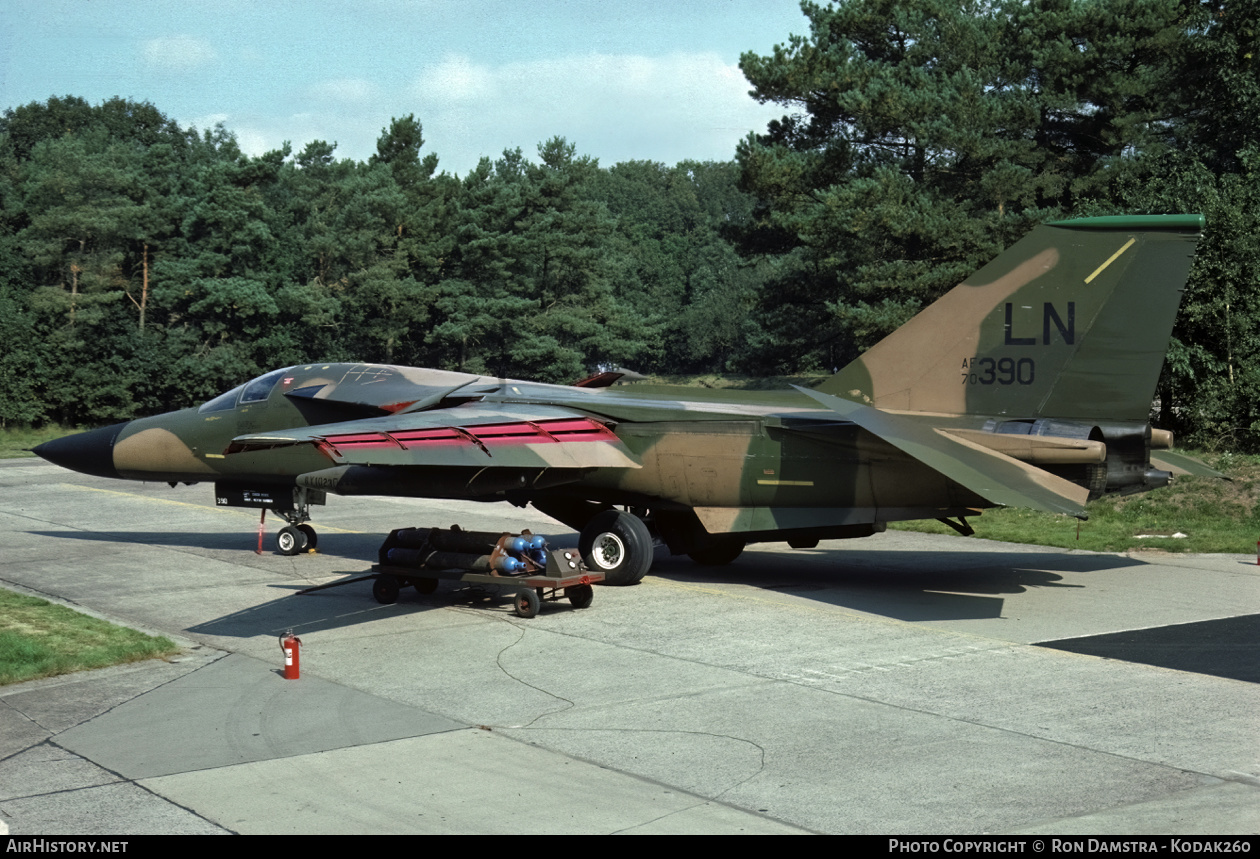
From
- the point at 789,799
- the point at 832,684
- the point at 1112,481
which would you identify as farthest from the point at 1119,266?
the point at 789,799

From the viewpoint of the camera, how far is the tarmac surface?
750cm

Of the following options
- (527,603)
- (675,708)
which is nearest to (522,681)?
(675,708)

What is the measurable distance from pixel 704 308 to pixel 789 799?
281 ft

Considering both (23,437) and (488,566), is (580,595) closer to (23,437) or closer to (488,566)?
(488,566)

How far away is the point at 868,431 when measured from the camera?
14.7 m

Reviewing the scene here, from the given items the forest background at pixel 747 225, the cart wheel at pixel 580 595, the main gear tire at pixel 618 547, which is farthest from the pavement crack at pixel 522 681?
the forest background at pixel 747 225

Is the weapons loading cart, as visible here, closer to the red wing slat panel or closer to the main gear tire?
the main gear tire

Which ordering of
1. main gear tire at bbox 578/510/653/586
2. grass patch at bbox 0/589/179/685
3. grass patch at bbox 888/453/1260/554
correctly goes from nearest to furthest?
grass patch at bbox 0/589/179/685, main gear tire at bbox 578/510/653/586, grass patch at bbox 888/453/1260/554

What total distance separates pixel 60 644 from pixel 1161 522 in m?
19.4

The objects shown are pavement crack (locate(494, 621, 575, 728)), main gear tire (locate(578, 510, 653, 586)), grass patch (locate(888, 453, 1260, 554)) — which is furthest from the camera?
grass patch (locate(888, 453, 1260, 554))

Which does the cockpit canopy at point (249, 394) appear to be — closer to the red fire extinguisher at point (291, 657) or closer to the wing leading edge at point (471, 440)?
the wing leading edge at point (471, 440)

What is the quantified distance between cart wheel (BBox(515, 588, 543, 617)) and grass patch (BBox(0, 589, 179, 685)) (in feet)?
13.2

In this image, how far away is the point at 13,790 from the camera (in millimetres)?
7977

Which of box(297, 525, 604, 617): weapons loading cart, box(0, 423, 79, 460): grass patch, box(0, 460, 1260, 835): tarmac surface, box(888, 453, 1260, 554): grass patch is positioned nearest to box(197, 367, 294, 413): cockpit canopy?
box(0, 460, 1260, 835): tarmac surface
